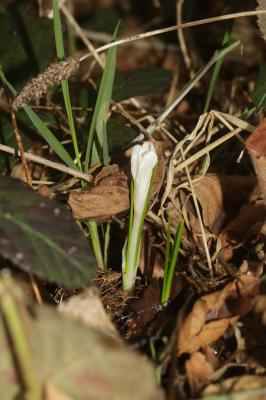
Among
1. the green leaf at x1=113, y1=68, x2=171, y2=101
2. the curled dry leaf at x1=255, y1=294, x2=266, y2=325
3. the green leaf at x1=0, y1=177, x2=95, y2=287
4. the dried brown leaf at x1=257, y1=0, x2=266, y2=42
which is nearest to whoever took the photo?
the green leaf at x1=0, y1=177, x2=95, y2=287

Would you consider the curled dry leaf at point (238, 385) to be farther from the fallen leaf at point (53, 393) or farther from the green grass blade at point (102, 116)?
the green grass blade at point (102, 116)

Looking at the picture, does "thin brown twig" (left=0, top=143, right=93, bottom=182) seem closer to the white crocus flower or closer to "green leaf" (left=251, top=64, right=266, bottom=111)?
the white crocus flower

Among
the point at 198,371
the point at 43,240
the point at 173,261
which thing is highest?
the point at 43,240

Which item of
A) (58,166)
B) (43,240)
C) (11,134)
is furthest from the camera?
(11,134)

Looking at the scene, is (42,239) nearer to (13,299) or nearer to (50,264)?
(50,264)

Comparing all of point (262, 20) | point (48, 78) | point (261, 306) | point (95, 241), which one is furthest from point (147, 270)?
point (262, 20)

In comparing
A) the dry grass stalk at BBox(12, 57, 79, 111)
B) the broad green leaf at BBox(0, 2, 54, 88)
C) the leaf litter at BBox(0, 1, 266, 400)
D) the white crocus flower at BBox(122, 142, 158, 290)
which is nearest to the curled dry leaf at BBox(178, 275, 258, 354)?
the leaf litter at BBox(0, 1, 266, 400)

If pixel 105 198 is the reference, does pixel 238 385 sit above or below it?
below

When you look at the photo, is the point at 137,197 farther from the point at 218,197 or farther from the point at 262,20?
the point at 262,20
